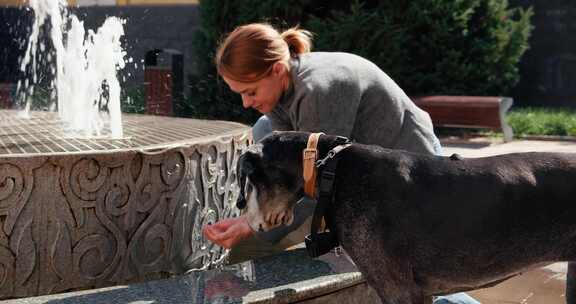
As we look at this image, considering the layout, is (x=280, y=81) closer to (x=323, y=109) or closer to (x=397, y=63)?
(x=323, y=109)

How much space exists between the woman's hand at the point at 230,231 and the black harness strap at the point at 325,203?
0.47 metres

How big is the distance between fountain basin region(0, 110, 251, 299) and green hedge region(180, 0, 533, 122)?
30.0ft

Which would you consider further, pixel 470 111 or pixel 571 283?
pixel 470 111

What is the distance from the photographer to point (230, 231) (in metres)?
3.21

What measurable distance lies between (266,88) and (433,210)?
0.98m

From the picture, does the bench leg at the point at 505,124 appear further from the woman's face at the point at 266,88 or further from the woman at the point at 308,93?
the woman's face at the point at 266,88

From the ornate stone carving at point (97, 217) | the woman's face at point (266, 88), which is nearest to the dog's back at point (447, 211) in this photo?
the woman's face at point (266, 88)

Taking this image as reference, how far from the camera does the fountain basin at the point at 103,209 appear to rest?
10.8 feet

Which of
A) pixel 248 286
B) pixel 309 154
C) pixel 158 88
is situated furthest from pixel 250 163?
pixel 158 88

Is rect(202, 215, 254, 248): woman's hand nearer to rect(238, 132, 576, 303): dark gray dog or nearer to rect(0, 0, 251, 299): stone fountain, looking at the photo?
rect(0, 0, 251, 299): stone fountain

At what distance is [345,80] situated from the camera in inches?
129

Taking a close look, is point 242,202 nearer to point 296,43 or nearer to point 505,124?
point 296,43

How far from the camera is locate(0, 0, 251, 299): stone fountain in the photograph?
3.30m

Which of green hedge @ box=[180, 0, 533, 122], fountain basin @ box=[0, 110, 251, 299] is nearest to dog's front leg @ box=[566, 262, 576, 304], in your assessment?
fountain basin @ box=[0, 110, 251, 299]
